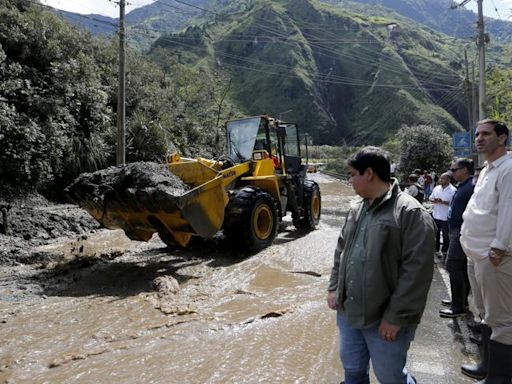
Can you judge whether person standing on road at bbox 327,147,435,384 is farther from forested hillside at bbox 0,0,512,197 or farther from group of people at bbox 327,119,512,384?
forested hillside at bbox 0,0,512,197

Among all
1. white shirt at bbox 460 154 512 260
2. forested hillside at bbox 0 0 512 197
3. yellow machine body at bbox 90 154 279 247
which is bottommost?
yellow machine body at bbox 90 154 279 247

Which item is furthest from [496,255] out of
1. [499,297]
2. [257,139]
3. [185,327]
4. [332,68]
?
[332,68]

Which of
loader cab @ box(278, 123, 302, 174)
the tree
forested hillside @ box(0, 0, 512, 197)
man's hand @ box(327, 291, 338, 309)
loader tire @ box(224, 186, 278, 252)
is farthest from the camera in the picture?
the tree

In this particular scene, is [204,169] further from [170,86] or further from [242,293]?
[170,86]

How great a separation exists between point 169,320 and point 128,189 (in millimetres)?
2411

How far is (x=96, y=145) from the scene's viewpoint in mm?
15883

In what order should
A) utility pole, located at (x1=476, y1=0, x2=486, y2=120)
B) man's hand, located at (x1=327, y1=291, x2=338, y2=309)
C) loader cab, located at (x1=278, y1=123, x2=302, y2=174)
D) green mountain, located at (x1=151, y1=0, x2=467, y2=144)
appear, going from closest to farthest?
man's hand, located at (x1=327, y1=291, x2=338, y2=309)
loader cab, located at (x1=278, y1=123, x2=302, y2=174)
utility pole, located at (x1=476, y1=0, x2=486, y2=120)
green mountain, located at (x1=151, y1=0, x2=467, y2=144)

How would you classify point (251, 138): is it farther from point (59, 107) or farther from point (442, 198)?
point (59, 107)

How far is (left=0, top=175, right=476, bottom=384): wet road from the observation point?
3.75 meters

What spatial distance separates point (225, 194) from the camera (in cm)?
778

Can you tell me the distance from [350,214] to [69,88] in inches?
593

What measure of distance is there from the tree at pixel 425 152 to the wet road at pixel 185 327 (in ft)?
70.9

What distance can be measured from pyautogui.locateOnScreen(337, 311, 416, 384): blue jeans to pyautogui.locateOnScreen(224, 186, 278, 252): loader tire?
5.66 metres

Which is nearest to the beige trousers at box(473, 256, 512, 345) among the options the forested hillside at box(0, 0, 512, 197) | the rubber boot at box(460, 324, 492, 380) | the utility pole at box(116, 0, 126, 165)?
the rubber boot at box(460, 324, 492, 380)
